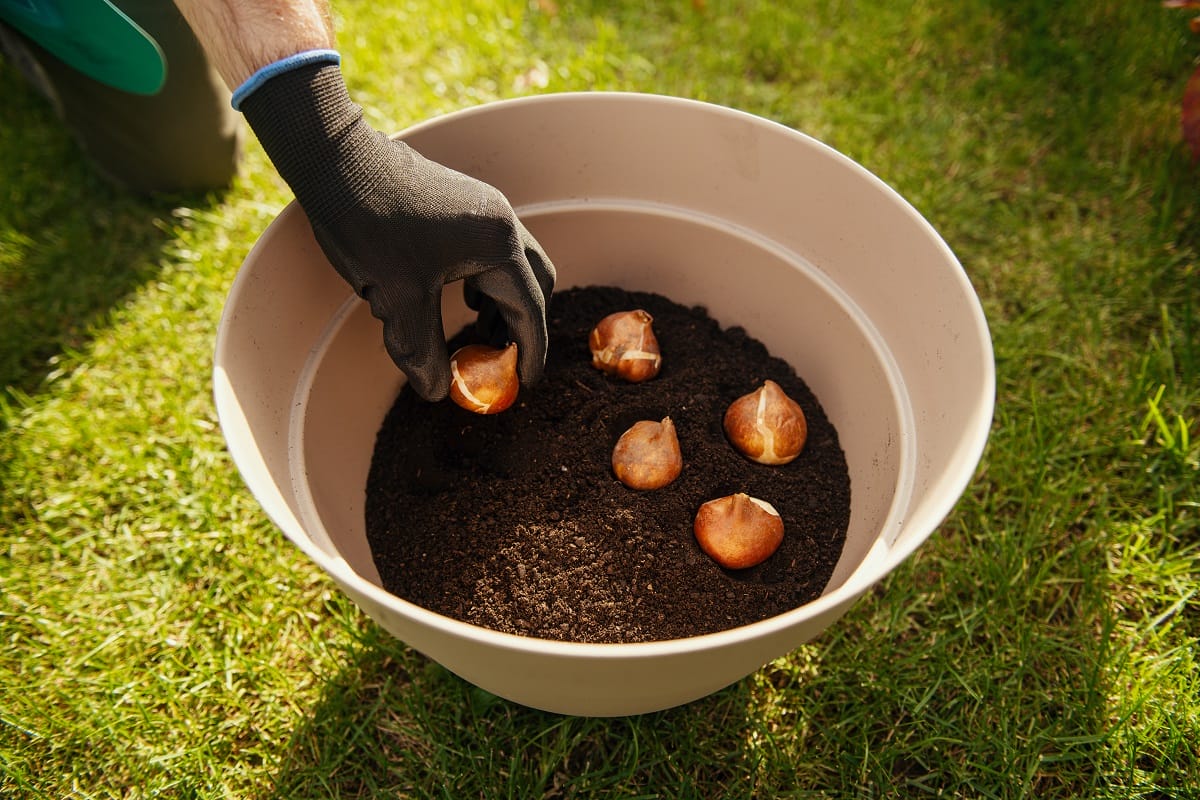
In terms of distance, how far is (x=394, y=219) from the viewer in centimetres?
122

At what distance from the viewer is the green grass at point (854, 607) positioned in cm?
145

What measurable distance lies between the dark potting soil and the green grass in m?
0.27

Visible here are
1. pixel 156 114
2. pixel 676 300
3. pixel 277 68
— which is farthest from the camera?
pixel 156 114

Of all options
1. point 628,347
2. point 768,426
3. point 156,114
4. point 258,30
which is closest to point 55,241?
point 156,114

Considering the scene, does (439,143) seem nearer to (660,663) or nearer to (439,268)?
(439,268)

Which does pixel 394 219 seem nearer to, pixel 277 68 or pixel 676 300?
pixel 277 68

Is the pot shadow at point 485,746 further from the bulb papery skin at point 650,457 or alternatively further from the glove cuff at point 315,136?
the glove cuff at point 315,136

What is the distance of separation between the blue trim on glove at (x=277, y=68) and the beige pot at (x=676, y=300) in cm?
18

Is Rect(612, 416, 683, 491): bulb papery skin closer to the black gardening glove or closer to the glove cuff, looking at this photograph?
the black gardening glove

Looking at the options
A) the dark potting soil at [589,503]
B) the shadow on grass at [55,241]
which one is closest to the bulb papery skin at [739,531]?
the dark potting soil at [589,503]

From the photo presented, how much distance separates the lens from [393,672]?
60.9 inches

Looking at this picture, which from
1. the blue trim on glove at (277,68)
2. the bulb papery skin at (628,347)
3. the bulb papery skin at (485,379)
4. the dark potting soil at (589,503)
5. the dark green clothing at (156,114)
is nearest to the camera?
the blue trim on glove at (277,68)

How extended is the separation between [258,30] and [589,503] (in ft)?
2.95

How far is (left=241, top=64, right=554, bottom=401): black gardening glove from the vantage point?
1.17 metres
